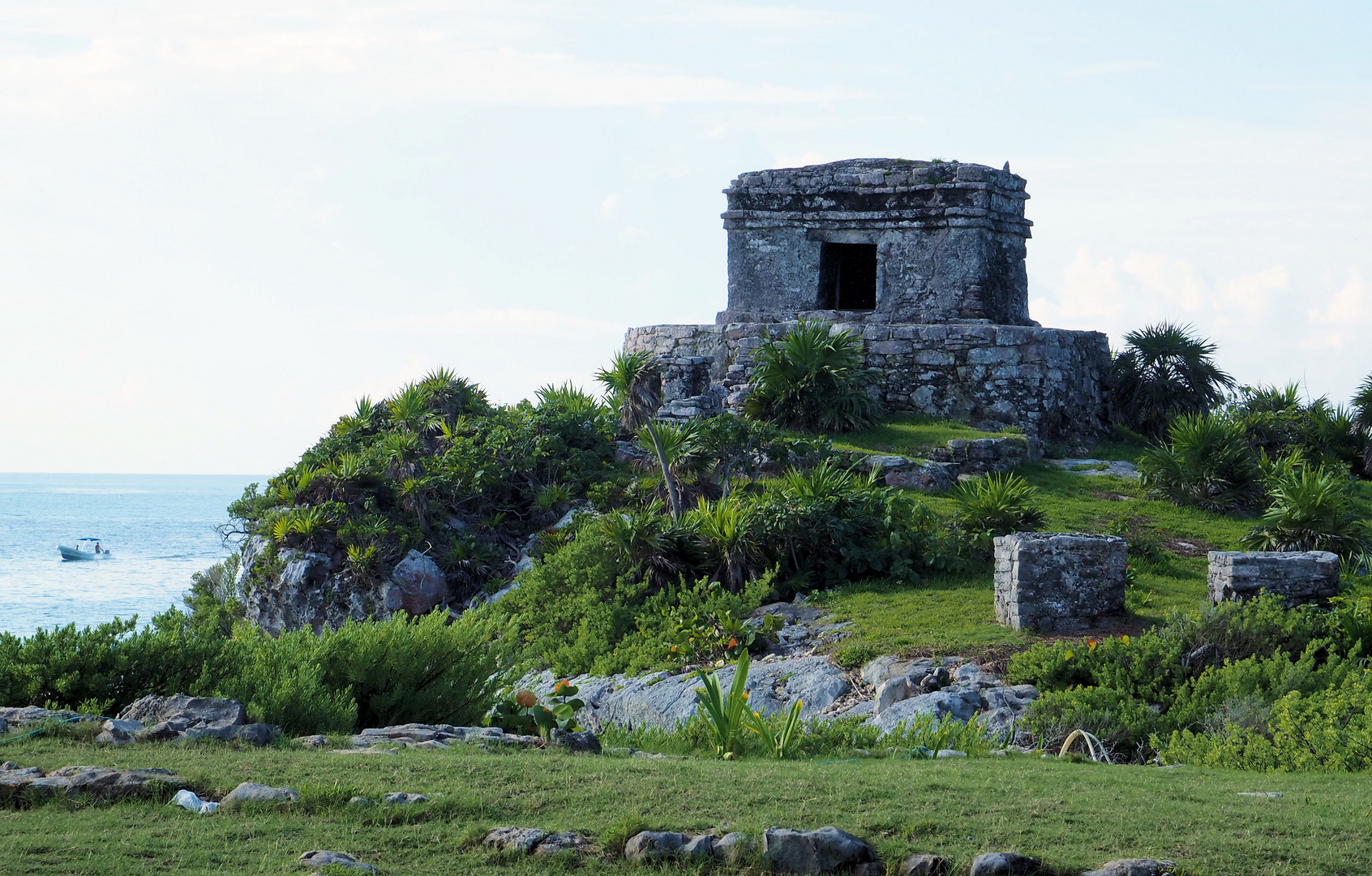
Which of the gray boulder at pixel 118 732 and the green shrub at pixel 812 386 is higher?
the green shrub at pixel 812 386

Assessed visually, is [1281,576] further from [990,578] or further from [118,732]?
[118,732]

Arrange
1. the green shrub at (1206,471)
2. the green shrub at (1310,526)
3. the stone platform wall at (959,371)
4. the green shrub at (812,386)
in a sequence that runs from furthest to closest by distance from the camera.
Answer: the stone platform wall at (959,371) → the green shrub at (812,386) → the green shrub at (1206,471) → the green shrub at (1310,526)

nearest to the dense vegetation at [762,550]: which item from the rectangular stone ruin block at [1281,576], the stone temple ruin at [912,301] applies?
the rectangular stone ruin block at [1281,576]

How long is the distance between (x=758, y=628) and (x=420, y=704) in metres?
3.93

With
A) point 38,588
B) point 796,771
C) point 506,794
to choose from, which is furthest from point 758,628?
point 38,588

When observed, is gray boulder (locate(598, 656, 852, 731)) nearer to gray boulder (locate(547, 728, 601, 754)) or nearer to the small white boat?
gray boulder (locate(547, 728, 601, 754))

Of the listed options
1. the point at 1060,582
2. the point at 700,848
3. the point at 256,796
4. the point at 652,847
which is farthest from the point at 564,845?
the point at 1060,582

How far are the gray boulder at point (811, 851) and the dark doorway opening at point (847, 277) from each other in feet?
48.6

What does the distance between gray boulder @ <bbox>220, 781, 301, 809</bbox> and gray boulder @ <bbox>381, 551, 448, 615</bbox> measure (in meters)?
9.07

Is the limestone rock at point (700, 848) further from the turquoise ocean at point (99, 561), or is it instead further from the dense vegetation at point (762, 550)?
the turquoise ocean at point (99, 561)

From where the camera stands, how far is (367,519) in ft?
48.0

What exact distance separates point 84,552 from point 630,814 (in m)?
48.3

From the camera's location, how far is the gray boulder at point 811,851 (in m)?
4.54

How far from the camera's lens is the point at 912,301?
1847cm
